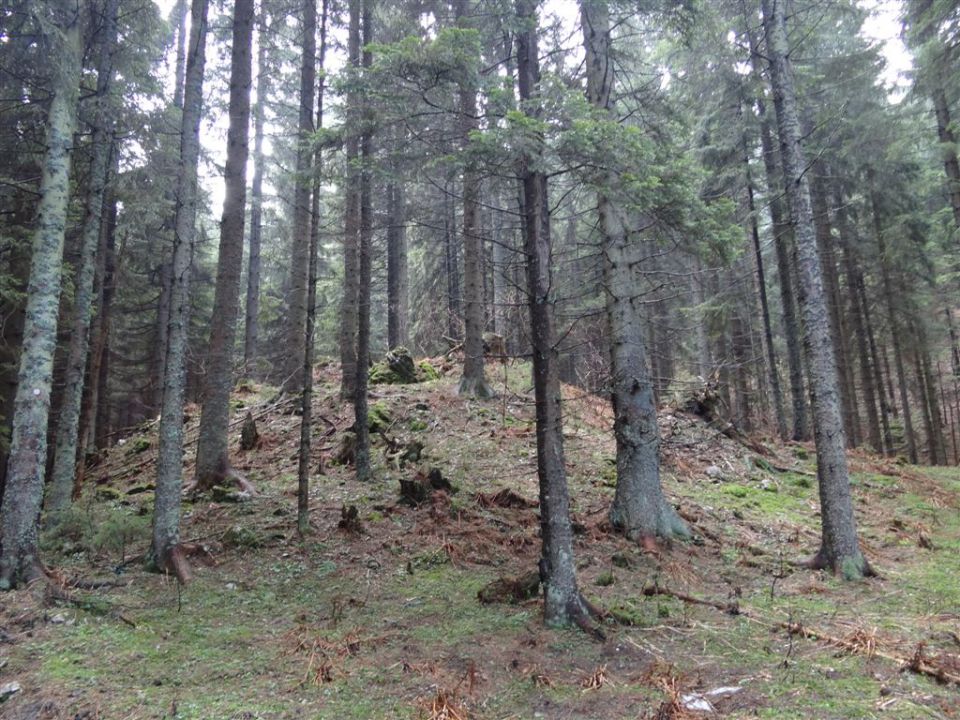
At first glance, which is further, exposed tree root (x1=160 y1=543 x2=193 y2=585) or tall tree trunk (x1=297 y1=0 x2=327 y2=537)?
tall tree trunk (x1=297 y1=0 x2=327 y2=537)

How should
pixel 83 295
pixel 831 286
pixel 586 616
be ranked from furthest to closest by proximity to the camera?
pixel 831 286, pixel 83 295, pixel 586 616

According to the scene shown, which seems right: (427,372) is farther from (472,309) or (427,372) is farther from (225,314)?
(225,314)

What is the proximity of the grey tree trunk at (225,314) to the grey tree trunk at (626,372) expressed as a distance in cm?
591

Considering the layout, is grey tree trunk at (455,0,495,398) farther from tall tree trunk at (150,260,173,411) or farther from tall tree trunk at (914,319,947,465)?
tall tree trunk at (914,319,947,465)

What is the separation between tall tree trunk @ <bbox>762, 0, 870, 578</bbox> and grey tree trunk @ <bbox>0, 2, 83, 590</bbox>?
912 centimetres

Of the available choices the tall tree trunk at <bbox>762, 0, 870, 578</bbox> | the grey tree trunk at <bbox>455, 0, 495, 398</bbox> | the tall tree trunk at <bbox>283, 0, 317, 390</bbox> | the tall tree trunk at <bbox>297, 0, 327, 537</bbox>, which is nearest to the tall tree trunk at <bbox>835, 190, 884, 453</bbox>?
the tall tree trunk at <bbox>762, 0, 870, 578</bbox>

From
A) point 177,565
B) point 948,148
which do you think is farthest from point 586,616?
point 948,148

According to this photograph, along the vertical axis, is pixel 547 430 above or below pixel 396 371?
below

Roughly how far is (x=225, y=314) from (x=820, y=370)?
29.4ft

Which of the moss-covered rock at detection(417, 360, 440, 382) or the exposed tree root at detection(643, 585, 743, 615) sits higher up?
the moss-covered rock at detection(417, 360, 440, 382)

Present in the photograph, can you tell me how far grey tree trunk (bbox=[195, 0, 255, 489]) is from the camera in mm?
9648

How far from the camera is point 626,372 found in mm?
8344

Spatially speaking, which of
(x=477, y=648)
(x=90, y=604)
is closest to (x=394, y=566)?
(x=477, y=648)

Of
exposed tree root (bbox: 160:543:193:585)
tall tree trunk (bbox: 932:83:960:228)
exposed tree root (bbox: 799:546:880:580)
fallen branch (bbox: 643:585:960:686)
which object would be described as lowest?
fallen branch (bbox: 643:585:960:686)
